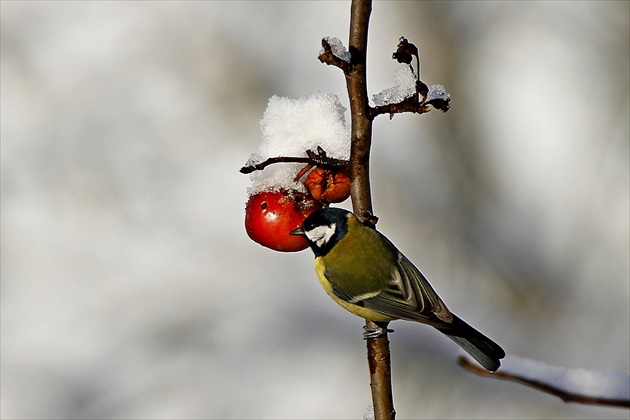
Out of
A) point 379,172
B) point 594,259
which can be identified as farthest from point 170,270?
point 594,259

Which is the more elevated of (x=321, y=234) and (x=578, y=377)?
(x=321, y=234)

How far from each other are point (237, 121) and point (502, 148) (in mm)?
685

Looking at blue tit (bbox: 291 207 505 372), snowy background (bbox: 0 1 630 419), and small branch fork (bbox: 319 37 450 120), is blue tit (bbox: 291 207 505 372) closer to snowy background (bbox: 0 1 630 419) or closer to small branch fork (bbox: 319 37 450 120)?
small branch fork (bbox: 319 37 450 120)

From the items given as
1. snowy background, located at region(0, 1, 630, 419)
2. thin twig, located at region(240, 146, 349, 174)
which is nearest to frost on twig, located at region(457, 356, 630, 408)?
thin twig, located at region(240, 146, 349, 174)

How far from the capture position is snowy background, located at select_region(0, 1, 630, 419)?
1.92 meters

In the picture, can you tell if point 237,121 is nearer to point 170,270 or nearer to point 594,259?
point 170,270

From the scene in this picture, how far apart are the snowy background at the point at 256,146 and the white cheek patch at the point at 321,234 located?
0.93m

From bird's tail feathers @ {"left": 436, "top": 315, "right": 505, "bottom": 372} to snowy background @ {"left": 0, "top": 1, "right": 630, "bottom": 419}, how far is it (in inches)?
36.0

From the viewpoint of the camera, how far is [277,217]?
890mm

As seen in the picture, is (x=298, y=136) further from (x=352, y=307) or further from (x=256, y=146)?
(x=256, y=146)

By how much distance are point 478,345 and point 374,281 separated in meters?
0.14

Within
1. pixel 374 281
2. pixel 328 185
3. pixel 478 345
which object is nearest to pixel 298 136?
pixel 328 185

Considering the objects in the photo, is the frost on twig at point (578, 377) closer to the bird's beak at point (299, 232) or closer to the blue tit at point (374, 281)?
the blue tit at point (374, 281)

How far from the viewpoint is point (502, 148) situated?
6.62 feet
